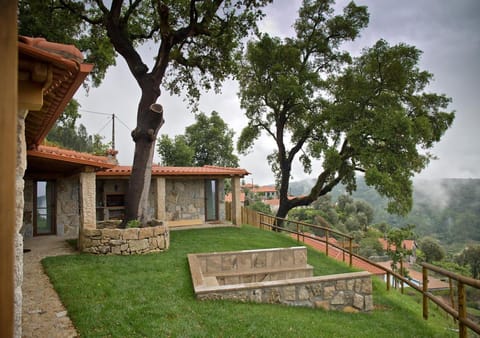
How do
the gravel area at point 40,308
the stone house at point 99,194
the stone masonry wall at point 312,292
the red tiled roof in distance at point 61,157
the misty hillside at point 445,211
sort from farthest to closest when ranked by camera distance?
the misty hillside at point 445,211 → the stone house at point 99,194 → the red tiled roof in distance at point 61,157 → the stone masonry wall at point 312,292 → the gravel area at point 40,308

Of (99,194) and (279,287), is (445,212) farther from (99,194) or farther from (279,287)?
(279,287)

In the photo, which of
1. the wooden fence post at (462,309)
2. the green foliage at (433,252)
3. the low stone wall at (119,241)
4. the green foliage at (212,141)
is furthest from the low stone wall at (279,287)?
the green foliage at (433,252)

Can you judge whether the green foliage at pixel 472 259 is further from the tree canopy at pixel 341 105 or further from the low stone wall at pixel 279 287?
the low stone wall at pixel 279 287

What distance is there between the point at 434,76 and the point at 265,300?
14733 millimetres

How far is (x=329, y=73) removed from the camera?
17.3 metres

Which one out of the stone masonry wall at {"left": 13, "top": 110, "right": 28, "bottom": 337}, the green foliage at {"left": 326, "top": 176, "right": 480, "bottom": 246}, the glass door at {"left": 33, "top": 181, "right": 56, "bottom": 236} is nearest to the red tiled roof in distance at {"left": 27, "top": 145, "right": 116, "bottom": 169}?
the glass door at {"left": 33, "top": 181, "right": 56, "bottom": 236}

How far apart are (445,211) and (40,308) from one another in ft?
276

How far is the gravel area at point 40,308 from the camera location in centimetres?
384

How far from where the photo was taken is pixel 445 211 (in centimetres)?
7131

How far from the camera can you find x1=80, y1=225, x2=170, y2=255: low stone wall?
26.9 feet

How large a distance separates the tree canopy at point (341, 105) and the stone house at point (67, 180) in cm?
504

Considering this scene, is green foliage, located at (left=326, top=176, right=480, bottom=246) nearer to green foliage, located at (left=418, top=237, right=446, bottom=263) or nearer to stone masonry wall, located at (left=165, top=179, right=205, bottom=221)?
green foliage, located at (left=418, top=237, right=446, bottom=263)

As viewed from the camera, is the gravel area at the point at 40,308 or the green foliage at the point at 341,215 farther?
the green foliage at the point at 341,215

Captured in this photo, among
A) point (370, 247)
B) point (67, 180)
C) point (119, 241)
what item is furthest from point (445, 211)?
point (119, 241)
